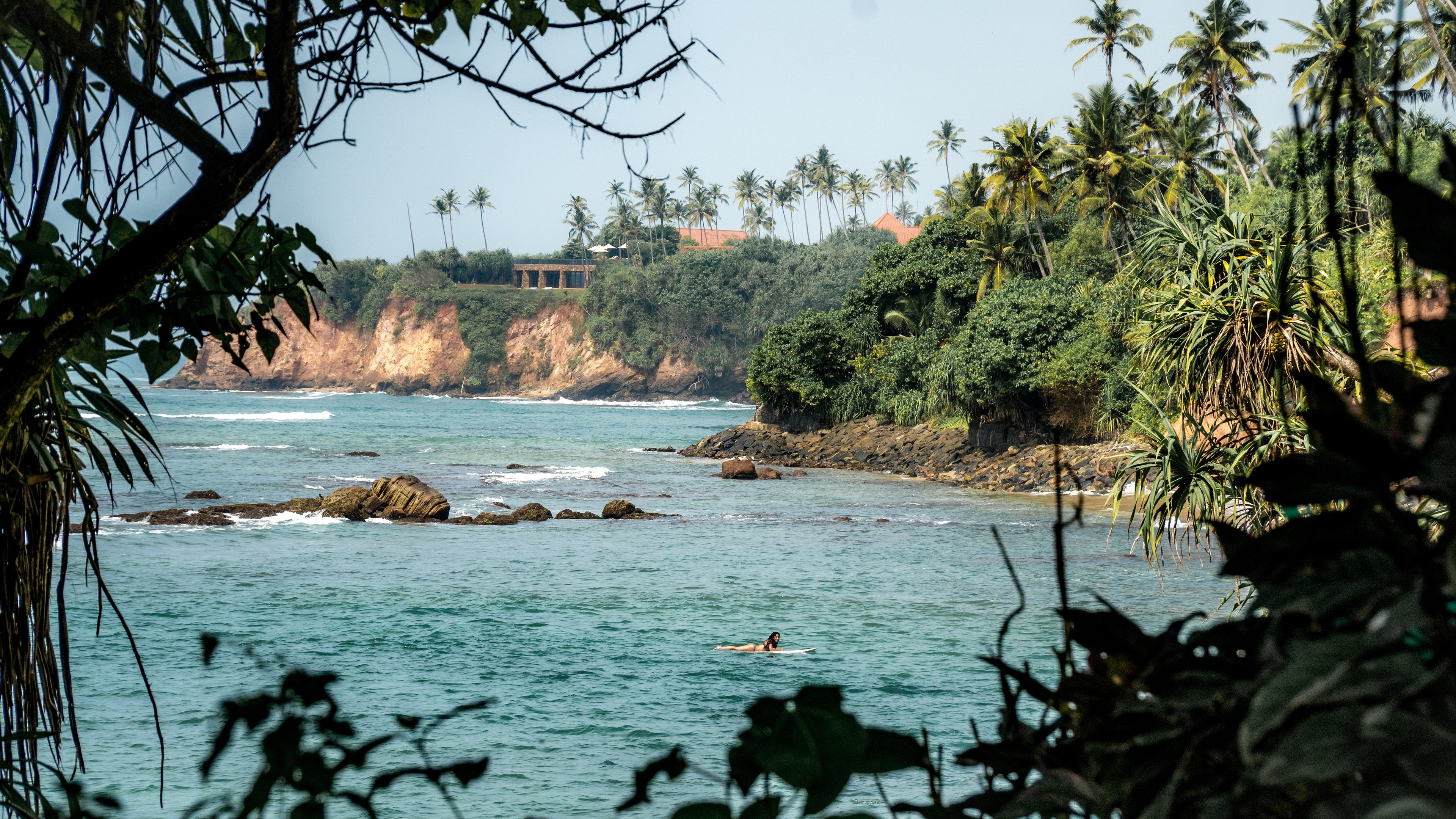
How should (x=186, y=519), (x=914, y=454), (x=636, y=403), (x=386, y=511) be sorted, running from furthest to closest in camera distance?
(x=636, y=403) < (x=914, y=454) < (x=386, y=511) < (x=186, y=519)

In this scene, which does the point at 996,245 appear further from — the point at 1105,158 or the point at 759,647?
the point at 759,647

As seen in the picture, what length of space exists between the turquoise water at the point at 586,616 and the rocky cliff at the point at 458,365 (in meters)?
56.3

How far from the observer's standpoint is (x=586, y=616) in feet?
48.2

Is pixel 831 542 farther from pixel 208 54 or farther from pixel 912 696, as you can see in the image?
pixel 208 54

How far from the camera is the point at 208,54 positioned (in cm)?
194

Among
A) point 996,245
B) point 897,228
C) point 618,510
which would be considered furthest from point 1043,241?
point 897,228

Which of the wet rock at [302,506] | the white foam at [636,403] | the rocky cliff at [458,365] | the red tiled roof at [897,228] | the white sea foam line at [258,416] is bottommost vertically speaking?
the wet rock at [302,506]

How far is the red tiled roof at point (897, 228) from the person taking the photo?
277 ft

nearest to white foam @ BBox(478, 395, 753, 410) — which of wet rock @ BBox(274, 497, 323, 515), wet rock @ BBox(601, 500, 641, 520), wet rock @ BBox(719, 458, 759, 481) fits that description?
wet rock @ BBox(719, 458, 759, 481)

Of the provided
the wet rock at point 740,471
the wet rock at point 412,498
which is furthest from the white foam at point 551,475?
the wet rock at point 412,498

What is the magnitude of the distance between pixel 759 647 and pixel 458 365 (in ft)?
270

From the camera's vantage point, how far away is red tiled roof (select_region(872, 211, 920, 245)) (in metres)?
84.5

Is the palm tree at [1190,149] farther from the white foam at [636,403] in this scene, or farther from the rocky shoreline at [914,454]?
the white foam at [636,403]

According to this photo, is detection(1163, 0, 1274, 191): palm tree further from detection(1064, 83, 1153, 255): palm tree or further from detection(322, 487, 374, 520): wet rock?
detection(322, 487, 374, 520): wet rock
